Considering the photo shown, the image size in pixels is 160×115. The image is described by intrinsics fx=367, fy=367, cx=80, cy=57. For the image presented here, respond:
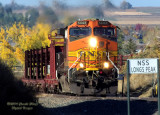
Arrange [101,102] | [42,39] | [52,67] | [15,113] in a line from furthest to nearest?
[42,39]
[52,67]
[101,102]
[15,113]

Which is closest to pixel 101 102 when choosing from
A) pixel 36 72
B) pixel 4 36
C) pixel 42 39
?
pixel 36 72

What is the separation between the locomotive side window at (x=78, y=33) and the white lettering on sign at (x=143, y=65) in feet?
25.0

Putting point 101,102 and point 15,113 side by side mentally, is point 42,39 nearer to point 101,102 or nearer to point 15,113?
point 101,102

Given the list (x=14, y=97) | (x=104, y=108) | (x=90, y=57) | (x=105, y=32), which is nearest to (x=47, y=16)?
(x=105, y=32)

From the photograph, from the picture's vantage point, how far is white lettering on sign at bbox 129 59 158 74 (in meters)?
10.0

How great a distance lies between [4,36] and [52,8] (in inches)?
1047

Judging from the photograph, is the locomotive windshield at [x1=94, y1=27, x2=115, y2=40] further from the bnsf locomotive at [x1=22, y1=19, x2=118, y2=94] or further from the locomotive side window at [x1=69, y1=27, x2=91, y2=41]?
the locomotive side window at [x1=69, y1=27, x2=91, y2=41]

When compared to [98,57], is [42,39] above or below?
above

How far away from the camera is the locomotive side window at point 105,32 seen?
17.5 metres

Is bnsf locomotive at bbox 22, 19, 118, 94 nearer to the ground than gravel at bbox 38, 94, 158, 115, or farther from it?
farther from it

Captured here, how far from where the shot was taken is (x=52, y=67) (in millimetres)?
20547

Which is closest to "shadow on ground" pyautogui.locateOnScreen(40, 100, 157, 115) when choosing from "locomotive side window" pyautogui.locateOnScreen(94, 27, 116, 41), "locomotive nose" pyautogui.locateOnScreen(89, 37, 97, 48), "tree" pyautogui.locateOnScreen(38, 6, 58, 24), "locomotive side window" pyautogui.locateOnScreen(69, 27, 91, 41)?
"locomotive nose" pyautogui.locateOnScreen(89, 37, 97, 48)

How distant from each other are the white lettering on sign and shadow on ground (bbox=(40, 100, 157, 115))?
4253 mm

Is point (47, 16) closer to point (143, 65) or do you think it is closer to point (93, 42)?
point (93, 42)
